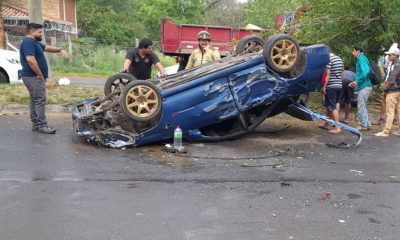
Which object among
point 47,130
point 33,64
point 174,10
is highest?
point 174,10

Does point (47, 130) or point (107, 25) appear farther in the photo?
point (107, 25)

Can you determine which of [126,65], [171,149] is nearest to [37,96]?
[126,65]

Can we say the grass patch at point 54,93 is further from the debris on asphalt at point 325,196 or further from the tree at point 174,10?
the tree at point 174,10

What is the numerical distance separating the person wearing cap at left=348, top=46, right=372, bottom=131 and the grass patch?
5.33m

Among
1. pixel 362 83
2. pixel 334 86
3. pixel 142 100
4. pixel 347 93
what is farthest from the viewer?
pixel 347 93

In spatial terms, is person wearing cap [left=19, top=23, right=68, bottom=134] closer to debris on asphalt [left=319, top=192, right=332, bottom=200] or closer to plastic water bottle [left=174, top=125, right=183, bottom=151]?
plastic water bottle [left=174, top=125, right=183, bottom=151]

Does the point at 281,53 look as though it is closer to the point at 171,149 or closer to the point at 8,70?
the point at 171,149

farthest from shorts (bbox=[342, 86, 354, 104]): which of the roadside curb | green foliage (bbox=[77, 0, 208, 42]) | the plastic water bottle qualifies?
green foliage (bbox=[77, 0, 208, 42])

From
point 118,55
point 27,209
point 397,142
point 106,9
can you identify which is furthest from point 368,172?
point 106,9

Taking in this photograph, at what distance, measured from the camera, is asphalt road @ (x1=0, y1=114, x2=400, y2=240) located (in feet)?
13.4

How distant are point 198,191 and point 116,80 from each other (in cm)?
368

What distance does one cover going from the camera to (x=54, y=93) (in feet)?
34.8

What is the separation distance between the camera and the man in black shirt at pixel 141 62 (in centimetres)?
813

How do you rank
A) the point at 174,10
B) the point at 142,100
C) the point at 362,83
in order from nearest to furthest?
1. the point at 142,100
2. the point at 362,83
3. the point at 174,10
